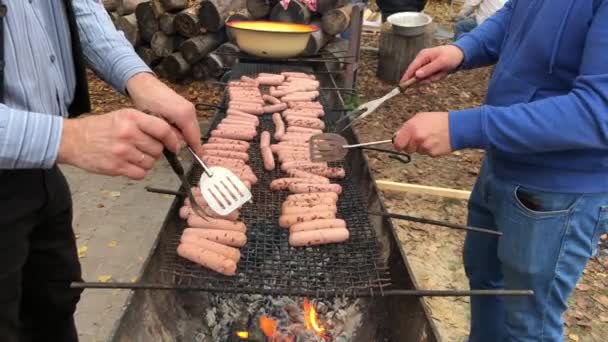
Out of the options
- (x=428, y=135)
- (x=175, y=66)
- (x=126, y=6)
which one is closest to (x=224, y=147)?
(x=428, y=135)

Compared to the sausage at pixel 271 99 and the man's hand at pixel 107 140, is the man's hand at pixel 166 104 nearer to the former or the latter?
the man's hand at pixel 107 140

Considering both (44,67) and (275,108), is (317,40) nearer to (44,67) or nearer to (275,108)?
(275,108)

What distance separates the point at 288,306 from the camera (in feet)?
10.6

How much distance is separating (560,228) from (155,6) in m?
7.61

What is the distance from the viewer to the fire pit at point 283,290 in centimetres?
240

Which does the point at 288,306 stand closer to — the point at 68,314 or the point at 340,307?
the point at 340,307

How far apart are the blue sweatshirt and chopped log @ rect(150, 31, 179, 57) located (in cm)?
709

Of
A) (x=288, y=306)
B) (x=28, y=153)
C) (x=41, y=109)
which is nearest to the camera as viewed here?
(x=28, y=153)

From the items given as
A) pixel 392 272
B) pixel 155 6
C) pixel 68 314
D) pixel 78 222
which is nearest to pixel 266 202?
pixel 392 272

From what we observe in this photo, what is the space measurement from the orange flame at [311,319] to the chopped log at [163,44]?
6.70m

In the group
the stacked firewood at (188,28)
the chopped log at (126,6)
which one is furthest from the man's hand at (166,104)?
the chopped log at (126,6)

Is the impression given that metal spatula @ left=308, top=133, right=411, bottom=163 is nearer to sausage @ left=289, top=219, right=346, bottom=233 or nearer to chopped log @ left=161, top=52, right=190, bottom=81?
sausage @ left=289, top=219, right=346, bottom=233

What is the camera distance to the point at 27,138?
1670 millimetres

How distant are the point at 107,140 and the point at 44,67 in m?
0.75
